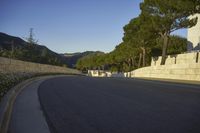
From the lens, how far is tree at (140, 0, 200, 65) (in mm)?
44291

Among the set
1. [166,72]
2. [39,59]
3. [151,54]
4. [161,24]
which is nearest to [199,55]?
[166,72]

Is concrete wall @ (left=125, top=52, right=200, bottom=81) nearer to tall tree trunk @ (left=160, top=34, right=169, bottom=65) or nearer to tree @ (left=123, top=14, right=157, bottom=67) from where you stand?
tall tree trunk @ (left=160, top=34, right=169, bottom=65)

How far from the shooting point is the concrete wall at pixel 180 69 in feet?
119

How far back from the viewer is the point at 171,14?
4797 cm

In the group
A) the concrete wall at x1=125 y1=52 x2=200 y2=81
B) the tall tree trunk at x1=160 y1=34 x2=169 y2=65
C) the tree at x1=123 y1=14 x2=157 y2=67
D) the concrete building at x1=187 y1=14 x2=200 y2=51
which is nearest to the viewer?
the concrete wall at x1=125 y1=52 x2=200 y2=81

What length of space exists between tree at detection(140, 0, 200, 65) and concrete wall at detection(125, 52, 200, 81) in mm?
2775

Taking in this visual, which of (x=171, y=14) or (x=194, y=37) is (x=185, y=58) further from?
(x=194, y=37)

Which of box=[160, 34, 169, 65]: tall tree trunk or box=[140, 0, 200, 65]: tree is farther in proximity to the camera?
box=[160, 34, 169, 65]: tall tree trunk

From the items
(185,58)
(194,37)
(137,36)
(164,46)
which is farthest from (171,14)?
(137,36)

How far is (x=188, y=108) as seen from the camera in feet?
34.1

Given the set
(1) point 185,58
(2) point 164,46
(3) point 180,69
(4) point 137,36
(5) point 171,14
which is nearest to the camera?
(3) point 180,69

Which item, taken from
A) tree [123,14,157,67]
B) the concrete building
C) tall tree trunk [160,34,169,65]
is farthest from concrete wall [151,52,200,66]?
the concrete building

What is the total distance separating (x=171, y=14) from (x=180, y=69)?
36.6 ft

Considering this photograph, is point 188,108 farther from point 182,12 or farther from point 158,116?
point 182,12
